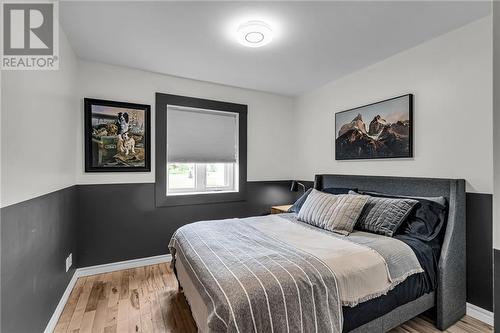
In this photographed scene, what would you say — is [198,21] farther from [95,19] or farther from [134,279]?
[134,279]

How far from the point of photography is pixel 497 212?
0.78 meters

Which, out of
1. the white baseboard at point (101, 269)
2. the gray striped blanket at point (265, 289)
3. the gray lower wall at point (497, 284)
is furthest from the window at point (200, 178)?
the gray lower wall at point (497, 284)

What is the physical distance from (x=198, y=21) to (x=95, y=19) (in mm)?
871

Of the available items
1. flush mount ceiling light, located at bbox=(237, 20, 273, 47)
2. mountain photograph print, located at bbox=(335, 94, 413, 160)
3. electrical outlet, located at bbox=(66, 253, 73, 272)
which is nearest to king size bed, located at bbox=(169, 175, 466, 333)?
mountain photograph print, located at bbox=(335, 94, 413, 160)

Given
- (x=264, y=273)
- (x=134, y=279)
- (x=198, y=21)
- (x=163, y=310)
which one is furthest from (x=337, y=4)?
(x=134, y=279)

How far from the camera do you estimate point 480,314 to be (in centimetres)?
198

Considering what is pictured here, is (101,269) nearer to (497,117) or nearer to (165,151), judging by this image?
(165,151)

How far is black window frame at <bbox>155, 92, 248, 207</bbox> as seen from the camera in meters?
3.17

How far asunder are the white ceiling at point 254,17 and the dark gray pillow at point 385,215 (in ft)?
5.10

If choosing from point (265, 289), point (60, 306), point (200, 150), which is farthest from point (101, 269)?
point (265, 289)

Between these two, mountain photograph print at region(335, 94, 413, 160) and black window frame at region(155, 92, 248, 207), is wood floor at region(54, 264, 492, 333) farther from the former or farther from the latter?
mountain photograph print at region(335, 94, 413, 160)

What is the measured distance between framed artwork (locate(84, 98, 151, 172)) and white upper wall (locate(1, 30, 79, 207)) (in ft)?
0.78

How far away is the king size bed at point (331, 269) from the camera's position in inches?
49.4

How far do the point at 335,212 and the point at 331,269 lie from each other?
0.90 metres
